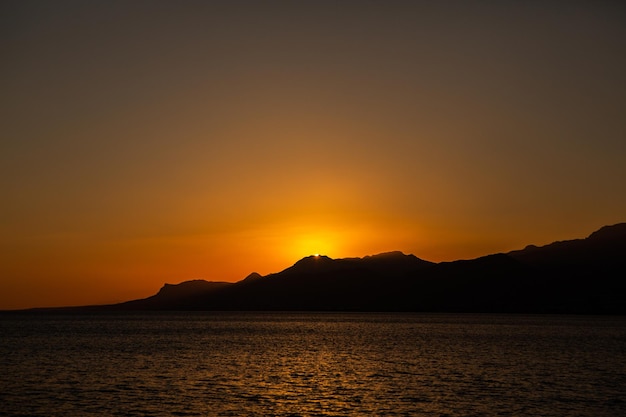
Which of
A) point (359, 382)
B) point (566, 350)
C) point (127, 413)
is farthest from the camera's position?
point (566, 350)

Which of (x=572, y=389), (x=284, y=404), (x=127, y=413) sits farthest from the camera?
(x=572, y=389)

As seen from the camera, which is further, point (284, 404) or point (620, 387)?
point (620, 387)

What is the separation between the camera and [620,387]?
7156 cm

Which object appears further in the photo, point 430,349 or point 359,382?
point 430,349

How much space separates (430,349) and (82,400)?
80.8 meters

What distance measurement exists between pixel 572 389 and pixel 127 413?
1748 inches

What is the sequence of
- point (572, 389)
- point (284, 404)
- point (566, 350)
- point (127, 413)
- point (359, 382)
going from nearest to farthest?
point (127, 413) < point (284, 404) < point (572, 389) < point (359, 382) < point (566, 350)

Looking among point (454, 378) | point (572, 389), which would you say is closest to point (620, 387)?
point (572, 389)

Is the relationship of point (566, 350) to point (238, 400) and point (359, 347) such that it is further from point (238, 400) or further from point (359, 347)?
point (238, 400)

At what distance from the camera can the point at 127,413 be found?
53.5 m

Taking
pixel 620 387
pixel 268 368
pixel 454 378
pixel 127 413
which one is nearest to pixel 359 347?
pixel 268 368

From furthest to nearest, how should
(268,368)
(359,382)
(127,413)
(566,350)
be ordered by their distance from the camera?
(566,350) → (268,368) → (359,382) → (127,413)

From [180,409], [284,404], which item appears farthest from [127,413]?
[284,404]

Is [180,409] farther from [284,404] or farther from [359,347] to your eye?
[359,347]
